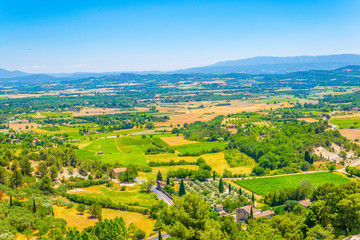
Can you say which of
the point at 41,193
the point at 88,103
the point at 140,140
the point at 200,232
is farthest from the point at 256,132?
the point at 88,103

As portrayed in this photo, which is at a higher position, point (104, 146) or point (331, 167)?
point (104, 146)

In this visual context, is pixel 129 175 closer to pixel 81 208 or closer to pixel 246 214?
pixel 81 208

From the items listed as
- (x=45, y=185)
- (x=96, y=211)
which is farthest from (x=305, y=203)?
(x=45, y=185)

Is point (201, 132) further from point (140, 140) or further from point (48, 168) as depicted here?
point (48, 168)

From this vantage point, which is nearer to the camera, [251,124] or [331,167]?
[331,167]

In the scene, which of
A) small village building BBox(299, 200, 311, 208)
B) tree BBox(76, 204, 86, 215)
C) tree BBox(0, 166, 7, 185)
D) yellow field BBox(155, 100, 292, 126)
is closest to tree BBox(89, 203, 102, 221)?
tree BBox(76, 204, 86, 215)

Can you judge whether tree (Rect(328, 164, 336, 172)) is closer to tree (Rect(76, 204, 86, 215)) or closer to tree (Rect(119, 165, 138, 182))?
tree (Rect(119, 165, 138, 182))
